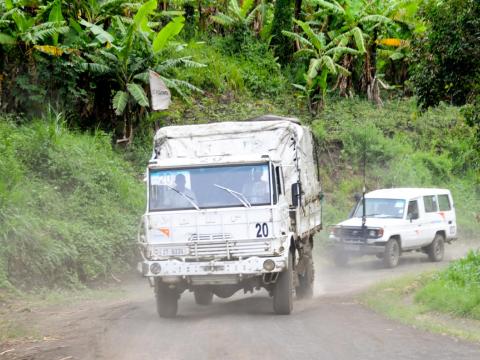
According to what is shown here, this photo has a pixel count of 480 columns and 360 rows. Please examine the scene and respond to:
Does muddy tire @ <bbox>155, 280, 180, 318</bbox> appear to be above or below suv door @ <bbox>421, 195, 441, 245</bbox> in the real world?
below

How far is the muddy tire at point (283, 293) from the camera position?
12750 mm

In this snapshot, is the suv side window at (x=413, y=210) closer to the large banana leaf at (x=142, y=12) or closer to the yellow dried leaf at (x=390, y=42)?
the large banana leaf at (x=142, y=12)

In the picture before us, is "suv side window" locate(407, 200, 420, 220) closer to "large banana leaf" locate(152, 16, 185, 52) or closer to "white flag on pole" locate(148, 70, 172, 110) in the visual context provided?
"white flag on pole" locate(148, 70, 172, 110)

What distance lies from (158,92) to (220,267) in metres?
12.6

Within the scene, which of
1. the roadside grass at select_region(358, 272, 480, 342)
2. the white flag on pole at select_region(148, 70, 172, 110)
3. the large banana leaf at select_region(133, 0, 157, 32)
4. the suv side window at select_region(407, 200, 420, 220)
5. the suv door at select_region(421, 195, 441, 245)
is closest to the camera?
the roadside grass at select_region(358, 272, 480, 342)

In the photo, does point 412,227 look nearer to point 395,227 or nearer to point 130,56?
point 395,227

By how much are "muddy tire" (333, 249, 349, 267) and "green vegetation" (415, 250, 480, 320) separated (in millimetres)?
5947

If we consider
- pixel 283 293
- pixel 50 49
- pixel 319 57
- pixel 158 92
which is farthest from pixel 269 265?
pixel 319 57

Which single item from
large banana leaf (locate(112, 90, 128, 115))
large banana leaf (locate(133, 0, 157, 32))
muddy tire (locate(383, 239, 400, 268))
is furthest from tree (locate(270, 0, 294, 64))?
muddy tire (locate(383, 239, 400, 268))

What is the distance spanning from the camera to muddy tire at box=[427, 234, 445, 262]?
75.6 ft

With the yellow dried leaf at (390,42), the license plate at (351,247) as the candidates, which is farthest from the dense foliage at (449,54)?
the yellow dried leaf at (390,42)

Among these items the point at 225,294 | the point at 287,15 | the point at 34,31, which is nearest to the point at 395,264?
the point at 225,294

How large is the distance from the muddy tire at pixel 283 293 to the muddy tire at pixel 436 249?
1121 centimetres

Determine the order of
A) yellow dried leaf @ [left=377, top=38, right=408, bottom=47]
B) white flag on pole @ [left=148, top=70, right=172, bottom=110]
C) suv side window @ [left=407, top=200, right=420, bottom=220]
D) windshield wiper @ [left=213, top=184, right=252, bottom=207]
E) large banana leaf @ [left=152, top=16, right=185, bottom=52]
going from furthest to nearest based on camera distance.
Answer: yellow dried leaf @ [left=377, top=38, right=408, bottom=47]
white flag on pole @ [left=148, top=70, right=172, bottom=110]
large banana leaf @ [left=152, top=16, right=185, bottom=52]
suv side window @ [left=407, top=200, right=420, bottom=220]
windshield wiper @ [left=213, top=184, right=252, bottom=207]
